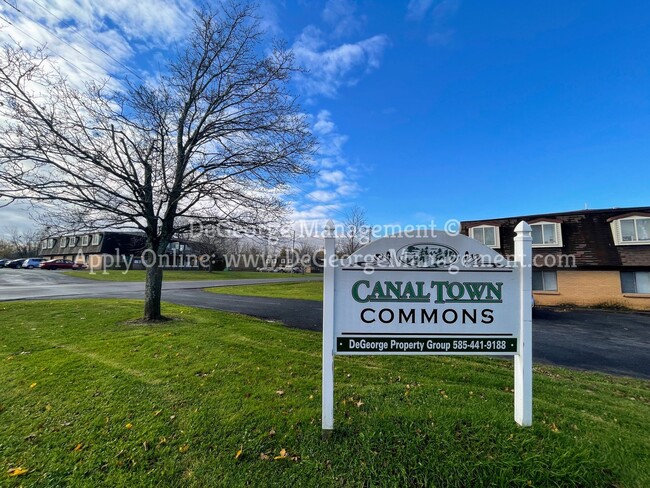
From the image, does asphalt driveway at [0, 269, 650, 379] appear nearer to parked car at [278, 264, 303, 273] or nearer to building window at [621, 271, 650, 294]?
building window at [621, 271, 650, 294]

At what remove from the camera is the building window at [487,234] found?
69.8ft

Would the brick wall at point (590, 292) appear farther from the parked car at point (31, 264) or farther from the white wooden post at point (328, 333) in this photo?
the parked car at point (31, 264)

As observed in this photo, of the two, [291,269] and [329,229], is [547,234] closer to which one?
[329,229]

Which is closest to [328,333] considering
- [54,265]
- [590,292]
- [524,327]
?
[524,327]

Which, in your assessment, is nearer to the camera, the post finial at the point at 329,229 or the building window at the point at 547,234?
the post finial at the point at 329,229

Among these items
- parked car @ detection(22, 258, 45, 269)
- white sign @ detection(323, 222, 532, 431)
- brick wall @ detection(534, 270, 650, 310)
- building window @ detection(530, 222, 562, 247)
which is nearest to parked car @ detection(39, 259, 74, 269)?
parked car @ detection(22, 258, 45, 269)

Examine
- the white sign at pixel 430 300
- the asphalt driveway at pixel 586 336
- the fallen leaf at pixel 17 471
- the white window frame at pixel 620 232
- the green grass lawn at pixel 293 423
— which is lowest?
the asphalt driveway at pixel 586 336

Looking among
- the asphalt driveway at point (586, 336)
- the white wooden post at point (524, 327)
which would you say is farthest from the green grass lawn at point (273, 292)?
the white wooden post at point (524, 327)

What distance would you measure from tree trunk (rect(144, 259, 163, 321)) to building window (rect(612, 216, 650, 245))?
939 inches

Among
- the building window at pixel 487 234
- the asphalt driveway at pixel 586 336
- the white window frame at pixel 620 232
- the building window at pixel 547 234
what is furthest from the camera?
the building window at pixel 487 234

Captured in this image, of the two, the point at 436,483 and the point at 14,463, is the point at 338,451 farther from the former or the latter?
the point at 14,463

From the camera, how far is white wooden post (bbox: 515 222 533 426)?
3.38 m

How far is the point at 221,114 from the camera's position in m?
8.66

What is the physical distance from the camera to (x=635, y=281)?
1739 centimetres
